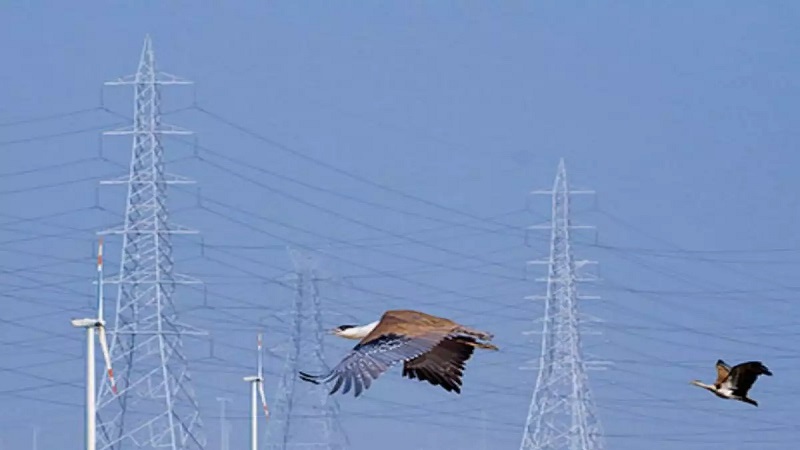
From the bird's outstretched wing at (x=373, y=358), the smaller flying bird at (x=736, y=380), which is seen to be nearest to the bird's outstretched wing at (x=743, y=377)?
the smaller flying bird at (x=736, y=380)

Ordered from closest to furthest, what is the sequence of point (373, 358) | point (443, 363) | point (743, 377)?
point (373, 358) < point (443, 363) < point (743, 377)

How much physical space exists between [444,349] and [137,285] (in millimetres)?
42407

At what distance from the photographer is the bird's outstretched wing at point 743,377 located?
106ft

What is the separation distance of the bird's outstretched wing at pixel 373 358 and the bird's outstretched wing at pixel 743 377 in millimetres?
8299

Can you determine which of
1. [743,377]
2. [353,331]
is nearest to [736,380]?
[743,377]

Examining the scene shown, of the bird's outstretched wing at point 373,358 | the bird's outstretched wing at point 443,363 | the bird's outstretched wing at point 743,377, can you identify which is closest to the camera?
the bird's outstretched wing at point 373,358

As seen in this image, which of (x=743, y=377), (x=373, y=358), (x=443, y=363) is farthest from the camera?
(x=743, y=377)

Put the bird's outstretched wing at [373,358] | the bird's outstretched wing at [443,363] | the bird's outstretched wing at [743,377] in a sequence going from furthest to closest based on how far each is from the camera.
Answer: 1. the bird's outstretched wing at [743,377]
2. the bird's outstretched wing at [443,363]
3. the bird's outstretched wing at [373,358]

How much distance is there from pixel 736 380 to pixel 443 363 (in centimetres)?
783

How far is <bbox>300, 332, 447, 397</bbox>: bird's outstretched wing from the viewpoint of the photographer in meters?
22.8

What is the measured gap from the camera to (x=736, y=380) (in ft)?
109

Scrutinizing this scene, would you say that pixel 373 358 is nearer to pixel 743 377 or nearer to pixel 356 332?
pixel 356 332

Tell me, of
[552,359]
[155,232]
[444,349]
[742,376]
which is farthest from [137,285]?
[444,349]

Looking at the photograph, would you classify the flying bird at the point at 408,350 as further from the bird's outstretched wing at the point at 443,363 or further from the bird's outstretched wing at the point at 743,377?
the bird's outstretched wing at the point at 743,377
